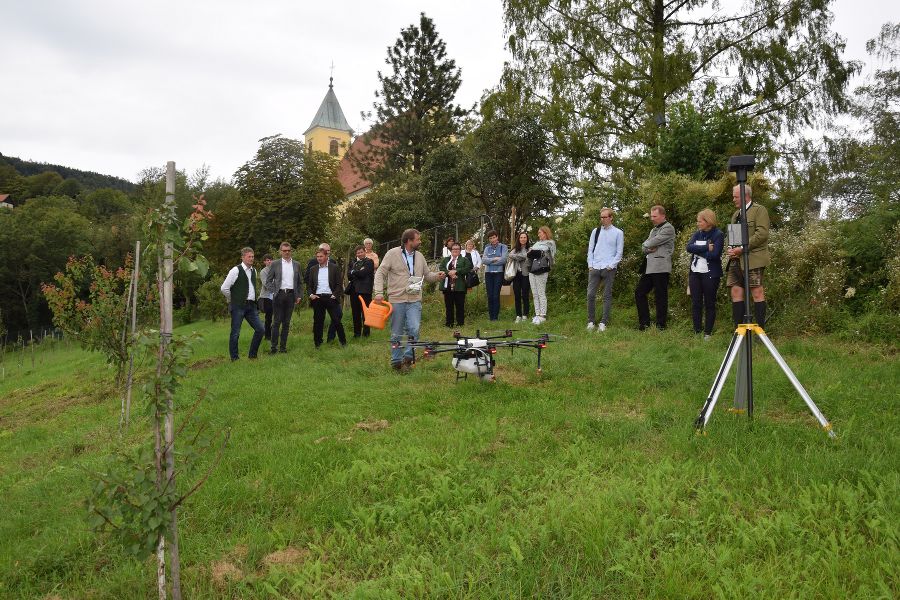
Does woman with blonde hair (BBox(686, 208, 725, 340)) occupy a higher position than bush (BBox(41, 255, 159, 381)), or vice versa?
woman with blonde hair (BBox(686, 208, 725, 340))

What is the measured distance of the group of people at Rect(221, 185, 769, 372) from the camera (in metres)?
7.96

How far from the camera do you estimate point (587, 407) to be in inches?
218

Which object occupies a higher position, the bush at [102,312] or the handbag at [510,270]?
the handbag at [510,270]

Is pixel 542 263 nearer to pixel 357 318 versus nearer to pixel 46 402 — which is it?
pixel 357 318

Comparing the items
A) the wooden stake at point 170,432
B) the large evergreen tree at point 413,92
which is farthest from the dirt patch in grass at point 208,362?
the large evergreen tree at point 413,92

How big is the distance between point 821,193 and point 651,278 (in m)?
12.6

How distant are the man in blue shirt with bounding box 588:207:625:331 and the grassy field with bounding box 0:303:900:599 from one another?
10.1 ft

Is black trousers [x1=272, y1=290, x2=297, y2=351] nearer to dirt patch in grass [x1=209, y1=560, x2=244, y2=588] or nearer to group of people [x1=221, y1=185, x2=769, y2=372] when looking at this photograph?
group of people [x1=221, y1=185, x2=769, y2=372]

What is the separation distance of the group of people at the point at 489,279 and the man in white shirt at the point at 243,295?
A: 2cm

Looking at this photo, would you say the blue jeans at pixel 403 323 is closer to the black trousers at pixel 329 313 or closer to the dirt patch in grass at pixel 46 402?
the black trousers at pixel 329 313

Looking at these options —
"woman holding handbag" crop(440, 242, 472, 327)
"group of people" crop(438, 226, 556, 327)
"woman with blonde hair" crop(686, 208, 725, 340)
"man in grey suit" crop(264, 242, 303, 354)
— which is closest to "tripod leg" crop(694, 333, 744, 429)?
"woman with blonde hair" crop(686, 208, 725, 340)

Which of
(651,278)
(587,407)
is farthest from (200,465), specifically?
(651,278)

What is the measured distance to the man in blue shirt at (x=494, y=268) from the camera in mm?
12094

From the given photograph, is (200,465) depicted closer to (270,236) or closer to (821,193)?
(821,193)
